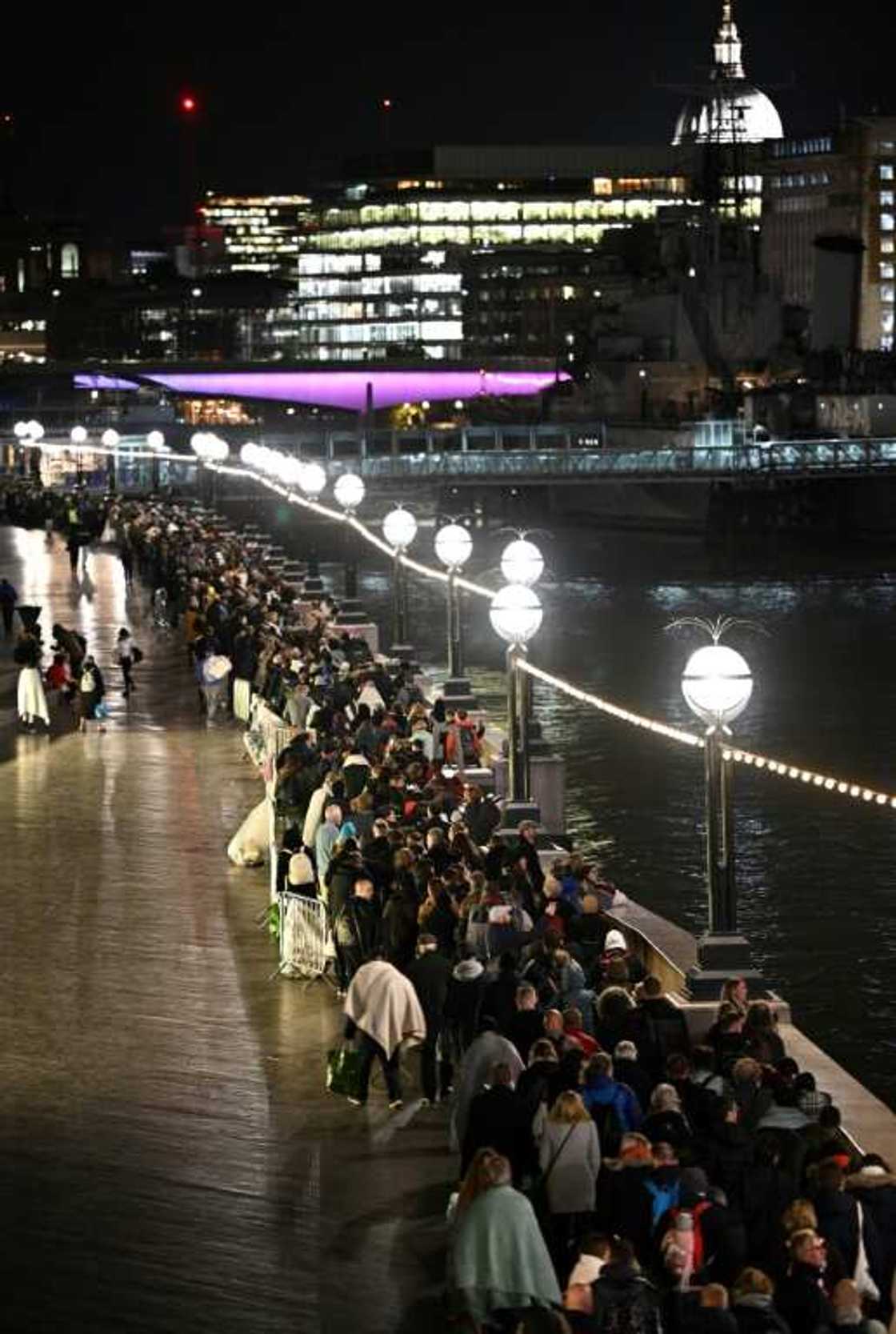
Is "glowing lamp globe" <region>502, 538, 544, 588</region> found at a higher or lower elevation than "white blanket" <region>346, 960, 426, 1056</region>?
higher

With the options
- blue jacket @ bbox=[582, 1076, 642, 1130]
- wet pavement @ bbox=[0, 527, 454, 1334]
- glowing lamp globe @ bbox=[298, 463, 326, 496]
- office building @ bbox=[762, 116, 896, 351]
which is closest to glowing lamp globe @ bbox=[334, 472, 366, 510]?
glowing lamp globe @ bbox=[298, 463, 326, 496]

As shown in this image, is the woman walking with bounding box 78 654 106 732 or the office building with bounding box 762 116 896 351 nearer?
the woman walking with bounding box 78 654 106 732

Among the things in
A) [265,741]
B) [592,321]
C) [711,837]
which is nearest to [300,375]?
[592,321]

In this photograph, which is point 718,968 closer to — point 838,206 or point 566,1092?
point 566,1092

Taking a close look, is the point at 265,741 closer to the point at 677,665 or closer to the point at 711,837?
the point at 711,837

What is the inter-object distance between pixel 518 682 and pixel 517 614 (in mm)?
610

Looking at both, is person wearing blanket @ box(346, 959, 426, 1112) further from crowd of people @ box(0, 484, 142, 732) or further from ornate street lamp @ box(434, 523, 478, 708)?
crowd of people @ box(0, 484, 142, 732)

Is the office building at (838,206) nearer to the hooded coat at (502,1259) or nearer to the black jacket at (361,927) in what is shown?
the black jacket at (361,927)

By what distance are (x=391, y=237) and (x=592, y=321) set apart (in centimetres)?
4449

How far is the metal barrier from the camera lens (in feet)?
44.8

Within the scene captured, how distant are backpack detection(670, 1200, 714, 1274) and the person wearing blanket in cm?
315

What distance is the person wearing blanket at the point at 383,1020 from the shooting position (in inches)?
446

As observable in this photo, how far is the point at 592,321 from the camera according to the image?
125438 millimetres

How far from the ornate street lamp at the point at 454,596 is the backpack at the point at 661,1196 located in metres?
12.8
